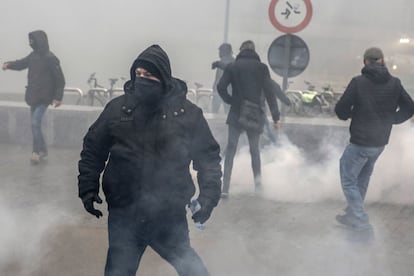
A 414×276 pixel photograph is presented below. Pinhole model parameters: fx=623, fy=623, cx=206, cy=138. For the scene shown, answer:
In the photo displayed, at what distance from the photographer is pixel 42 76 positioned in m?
5.11

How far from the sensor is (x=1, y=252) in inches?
119

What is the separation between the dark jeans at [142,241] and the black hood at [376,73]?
1.82 m

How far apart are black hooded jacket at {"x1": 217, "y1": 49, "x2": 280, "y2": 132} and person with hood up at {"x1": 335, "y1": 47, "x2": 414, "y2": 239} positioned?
0.73 m

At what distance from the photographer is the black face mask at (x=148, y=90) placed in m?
2.04

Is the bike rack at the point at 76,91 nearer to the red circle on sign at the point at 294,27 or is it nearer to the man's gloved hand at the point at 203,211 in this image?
the red circle on sign at the point at 294,27

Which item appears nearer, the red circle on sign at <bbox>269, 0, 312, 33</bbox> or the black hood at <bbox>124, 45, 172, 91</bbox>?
the black hood at <bbox>124, 45, 172, 91</bbox>

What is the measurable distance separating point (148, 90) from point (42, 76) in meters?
3.30

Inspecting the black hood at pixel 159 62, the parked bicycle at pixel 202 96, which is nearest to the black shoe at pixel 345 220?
the black hood at pixel 159 62

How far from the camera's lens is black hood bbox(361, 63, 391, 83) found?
3.53m

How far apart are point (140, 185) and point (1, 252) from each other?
1264 millimetres

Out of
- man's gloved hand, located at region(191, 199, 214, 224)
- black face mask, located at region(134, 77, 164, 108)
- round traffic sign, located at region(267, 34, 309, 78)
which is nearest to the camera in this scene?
black face mask, located at region(134, 77, 164, 108)

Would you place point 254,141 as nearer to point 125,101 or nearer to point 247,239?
point 247,239

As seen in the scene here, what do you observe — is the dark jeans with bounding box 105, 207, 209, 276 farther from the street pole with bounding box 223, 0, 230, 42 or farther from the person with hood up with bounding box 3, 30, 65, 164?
the street pole with bounding box 223, 0, 230, 42

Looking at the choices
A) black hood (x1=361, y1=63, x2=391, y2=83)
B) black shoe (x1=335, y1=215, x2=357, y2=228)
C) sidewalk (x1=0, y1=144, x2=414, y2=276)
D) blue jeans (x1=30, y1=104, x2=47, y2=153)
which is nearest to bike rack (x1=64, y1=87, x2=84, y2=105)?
blue jeans (x1=30, y1=104, x2=47, y2=153)
